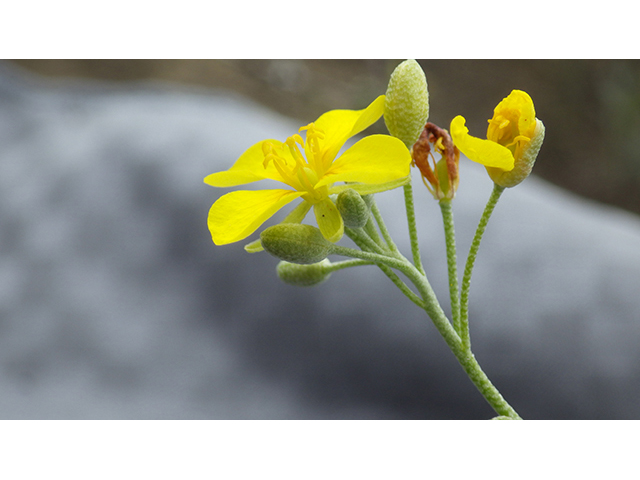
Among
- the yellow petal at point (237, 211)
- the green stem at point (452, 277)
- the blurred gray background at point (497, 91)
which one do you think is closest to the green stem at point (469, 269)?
the green stem at point (452, 277)

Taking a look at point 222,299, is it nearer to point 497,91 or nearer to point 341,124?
point 341,124

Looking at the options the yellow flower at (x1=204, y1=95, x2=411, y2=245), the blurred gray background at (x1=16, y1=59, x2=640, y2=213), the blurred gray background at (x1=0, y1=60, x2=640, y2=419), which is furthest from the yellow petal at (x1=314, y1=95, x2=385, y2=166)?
the blurred gray background at (x1=16, y1=59, x2=640, y2=213)

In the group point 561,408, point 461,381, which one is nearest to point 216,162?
point 461,381

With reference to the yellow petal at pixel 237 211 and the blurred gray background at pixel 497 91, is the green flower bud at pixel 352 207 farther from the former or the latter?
the blurred gray background at pixel 497 91

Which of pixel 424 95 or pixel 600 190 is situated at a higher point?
pixel 600 190

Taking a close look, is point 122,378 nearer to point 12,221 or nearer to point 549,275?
point 12,221

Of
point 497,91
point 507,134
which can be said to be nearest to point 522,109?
point 507,134
